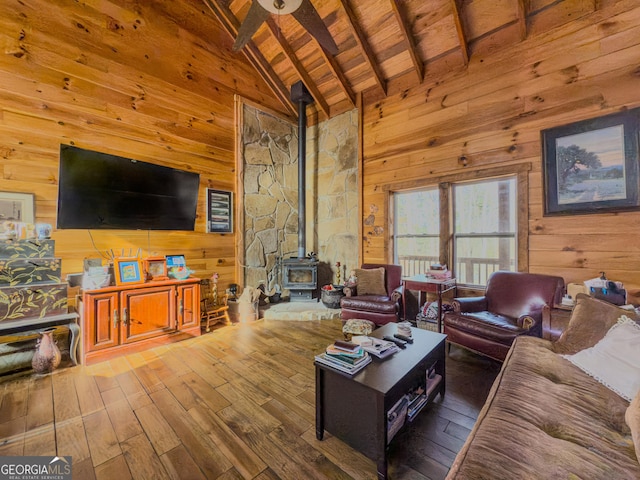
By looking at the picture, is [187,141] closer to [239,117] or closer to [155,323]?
[239,117]

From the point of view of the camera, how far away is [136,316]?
2.95 meters

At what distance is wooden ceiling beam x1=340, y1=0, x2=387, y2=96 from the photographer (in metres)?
3.54

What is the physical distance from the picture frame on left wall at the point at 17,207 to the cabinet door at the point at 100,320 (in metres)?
1.02

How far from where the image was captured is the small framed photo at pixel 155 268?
319 cm

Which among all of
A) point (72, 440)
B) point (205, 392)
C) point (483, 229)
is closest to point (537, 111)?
point (483, 229)

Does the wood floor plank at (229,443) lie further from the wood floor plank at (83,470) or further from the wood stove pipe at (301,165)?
the wood stove pipe at (301,165)

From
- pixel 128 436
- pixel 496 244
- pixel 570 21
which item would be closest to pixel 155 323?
pixel 128 436

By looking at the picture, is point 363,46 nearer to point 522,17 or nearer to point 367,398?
point 522,17

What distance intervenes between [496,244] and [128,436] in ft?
13.5

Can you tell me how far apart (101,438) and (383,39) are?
16.9 ft

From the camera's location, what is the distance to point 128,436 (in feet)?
5.51

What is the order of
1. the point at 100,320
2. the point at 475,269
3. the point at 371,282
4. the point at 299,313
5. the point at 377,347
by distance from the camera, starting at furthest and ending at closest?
the point at 299,313 → the point at 371,282 → the point at 475,269 → the point at 100,320 → the point at 377,347

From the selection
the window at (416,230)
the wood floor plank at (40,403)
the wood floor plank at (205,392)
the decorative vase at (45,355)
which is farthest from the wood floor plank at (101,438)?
the window at (416,230)

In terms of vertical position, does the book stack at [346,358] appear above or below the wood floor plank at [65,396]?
above
